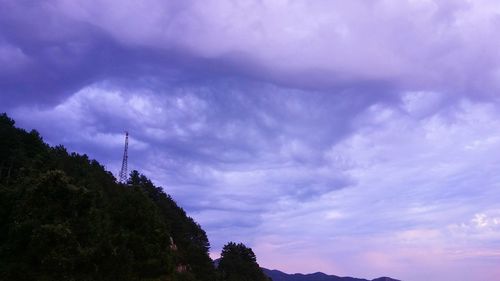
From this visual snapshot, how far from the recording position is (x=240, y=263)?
390ft

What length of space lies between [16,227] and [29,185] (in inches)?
192

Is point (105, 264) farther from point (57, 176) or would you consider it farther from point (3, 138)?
point (3, 138)

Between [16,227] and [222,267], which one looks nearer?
[16,227]

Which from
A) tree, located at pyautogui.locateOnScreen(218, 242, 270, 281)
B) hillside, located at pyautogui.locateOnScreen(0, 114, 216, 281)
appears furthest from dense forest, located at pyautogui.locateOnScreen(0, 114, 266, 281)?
tree, located at pyautogui.locateOnScreen(218, 242, 270, 281)

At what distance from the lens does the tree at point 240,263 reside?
116750mm

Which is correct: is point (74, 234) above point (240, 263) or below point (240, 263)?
below

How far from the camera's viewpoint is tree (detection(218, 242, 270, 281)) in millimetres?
116750

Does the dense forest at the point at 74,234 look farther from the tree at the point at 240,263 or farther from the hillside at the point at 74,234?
the tree at the point at 240,263

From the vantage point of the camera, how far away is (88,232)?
128 feet

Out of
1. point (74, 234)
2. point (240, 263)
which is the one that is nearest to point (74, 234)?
point (74, 234)

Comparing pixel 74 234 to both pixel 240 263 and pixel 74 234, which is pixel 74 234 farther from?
pixel 240 263

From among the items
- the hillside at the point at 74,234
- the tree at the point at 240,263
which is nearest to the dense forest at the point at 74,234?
the hillside at the point at 74,234

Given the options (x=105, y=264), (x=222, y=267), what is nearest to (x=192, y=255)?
(x=222, y=267)

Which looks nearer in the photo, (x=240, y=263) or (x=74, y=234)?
(x=74, y=234)
